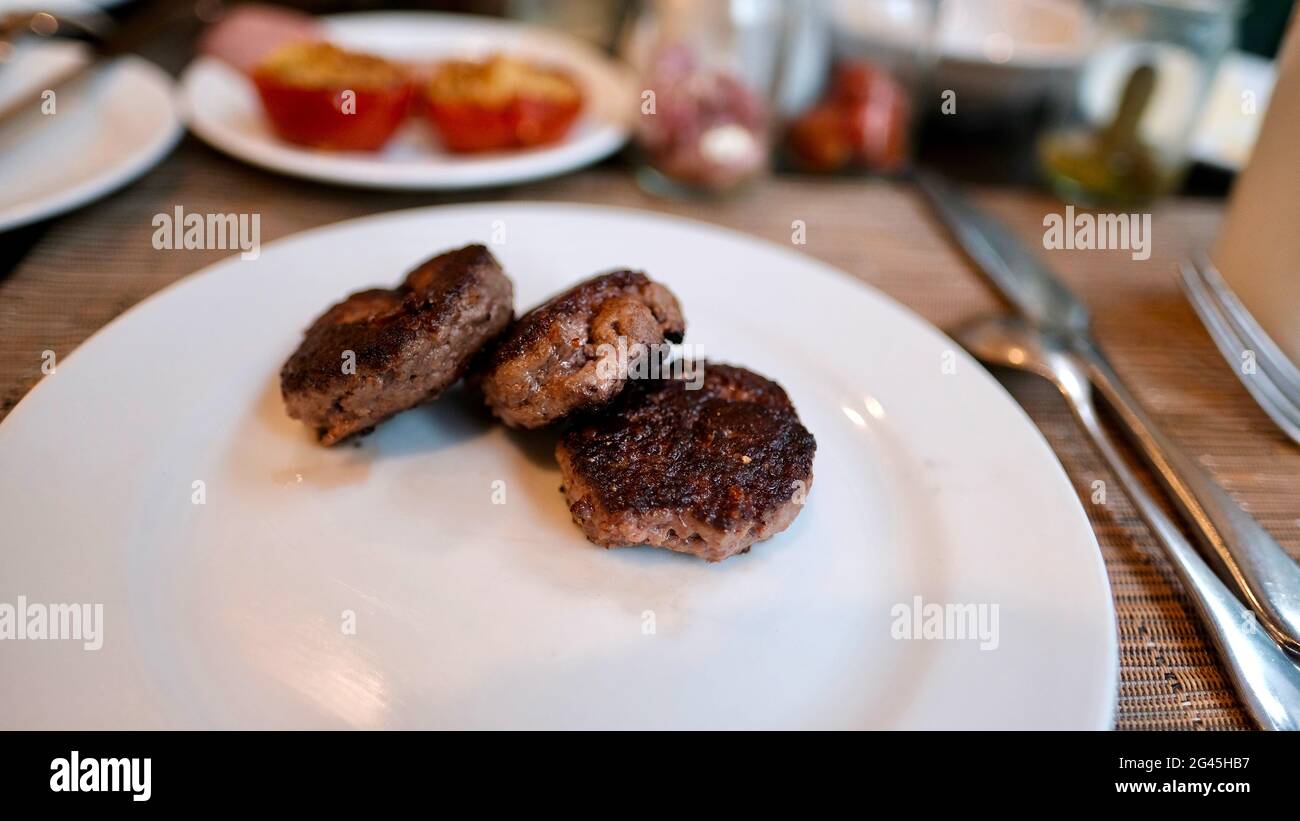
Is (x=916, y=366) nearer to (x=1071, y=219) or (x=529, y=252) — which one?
(x=529, y=252)

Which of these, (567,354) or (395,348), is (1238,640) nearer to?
(567,354)

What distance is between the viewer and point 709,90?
8.57 ft

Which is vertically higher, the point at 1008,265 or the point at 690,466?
the point at 1008,265

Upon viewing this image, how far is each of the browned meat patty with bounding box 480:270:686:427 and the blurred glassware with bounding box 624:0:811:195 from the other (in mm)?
1133

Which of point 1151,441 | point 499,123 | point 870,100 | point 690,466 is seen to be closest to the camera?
point 690,466

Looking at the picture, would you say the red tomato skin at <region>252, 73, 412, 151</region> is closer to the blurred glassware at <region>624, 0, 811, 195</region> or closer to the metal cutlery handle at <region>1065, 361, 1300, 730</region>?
the blurred glassware at <region>624, 0, 811, 195</region>

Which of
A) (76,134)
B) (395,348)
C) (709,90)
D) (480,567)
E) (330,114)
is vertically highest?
(709,90)

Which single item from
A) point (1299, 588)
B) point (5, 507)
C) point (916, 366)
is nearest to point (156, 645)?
point (5, 507)

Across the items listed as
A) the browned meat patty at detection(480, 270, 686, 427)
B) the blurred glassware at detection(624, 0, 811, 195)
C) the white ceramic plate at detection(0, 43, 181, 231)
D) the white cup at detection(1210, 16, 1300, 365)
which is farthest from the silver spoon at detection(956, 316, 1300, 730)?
the white ceramic plate at detection(0, 43, 181, 231)

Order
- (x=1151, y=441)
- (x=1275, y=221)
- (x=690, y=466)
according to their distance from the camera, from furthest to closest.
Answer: (x=1275, y=221)
(x=1151, y=441)
(x=690, y=466)

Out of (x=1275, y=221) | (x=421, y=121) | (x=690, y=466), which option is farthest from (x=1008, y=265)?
(x=421, y=121)

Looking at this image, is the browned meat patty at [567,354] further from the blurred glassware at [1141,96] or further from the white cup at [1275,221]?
the blurred glassware at [1141,96]

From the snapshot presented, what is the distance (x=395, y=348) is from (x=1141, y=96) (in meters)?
2.32
